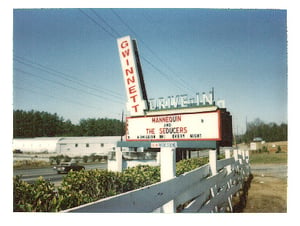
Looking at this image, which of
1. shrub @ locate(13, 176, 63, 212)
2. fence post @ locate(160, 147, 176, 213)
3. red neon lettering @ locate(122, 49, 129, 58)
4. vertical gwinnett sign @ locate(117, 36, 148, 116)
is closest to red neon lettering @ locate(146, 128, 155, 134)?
vertical gwinnett sign @ locate(117, 36, 148, 116)

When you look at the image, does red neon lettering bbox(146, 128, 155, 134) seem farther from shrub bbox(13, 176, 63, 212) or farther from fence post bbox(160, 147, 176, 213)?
shrub bbox(13, 176, 63, 212)

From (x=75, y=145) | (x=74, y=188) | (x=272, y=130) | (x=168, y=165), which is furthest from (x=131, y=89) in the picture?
(x=75, y=145)

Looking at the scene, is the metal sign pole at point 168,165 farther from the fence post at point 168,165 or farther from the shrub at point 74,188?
the shrub at point 74,188

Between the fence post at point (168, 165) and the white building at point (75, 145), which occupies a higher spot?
the fence post at point (168, 165)

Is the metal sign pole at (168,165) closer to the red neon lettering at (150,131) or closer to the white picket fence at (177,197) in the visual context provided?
the white picket fence at (177,197)

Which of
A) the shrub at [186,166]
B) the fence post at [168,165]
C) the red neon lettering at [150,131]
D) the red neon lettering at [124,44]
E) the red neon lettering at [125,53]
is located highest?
the red neon lettering at [124,44]

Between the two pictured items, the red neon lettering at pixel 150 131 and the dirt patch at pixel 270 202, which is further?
the red neon lettering at pixel 150 131

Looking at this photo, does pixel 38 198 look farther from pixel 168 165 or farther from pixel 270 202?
pixel 270 202

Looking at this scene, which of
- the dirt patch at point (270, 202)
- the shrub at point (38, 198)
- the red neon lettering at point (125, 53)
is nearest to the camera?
the shrub at point (38, 198)

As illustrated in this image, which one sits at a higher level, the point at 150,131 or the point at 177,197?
the point at 150,131

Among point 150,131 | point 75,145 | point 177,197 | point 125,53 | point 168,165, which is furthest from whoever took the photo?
point 75,145

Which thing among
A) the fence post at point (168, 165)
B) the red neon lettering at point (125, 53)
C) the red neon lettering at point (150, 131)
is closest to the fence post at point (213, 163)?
the fence post at point (168, 165)

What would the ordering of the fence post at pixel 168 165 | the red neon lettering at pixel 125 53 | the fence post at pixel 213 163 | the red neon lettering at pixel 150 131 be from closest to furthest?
the fence post at pixel 168 165 < the fence post at pixel 213 163 < the red neon lettering at pixel 150 131 < the red neon lettering at pixel 125 53
